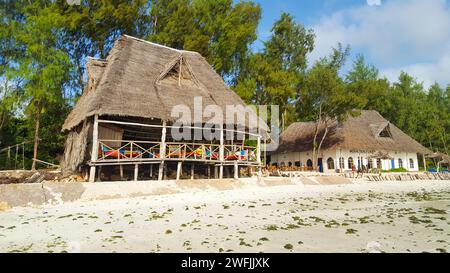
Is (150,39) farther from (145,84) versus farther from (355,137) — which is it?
(355,137)

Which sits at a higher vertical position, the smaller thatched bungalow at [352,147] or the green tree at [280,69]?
the green tree at [280,69]

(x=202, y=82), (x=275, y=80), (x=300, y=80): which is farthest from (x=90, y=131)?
(x=300, y=80)

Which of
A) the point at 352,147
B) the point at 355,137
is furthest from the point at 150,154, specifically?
the point at 355,137

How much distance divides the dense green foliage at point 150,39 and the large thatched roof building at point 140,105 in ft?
11.5

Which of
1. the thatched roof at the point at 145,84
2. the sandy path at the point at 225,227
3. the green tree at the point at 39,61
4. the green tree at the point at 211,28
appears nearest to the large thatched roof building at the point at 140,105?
the thatched roof at the point at 145,84

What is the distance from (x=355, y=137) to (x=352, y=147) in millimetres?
1941

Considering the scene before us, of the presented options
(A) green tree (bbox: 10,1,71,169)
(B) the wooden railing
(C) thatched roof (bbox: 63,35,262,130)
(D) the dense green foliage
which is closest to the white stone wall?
(D) the dense green foliage

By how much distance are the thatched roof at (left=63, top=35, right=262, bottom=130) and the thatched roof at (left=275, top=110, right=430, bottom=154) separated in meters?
16.4

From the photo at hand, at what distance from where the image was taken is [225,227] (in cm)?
699

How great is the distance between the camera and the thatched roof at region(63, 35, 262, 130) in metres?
14.5

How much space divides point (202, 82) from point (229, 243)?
14.6 meters

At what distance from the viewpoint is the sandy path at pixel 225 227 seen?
5.52m

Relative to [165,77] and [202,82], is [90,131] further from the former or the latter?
[202,82]

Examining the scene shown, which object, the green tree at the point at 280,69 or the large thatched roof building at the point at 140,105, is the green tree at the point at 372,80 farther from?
the large thatched roof building at the point at 140,105
